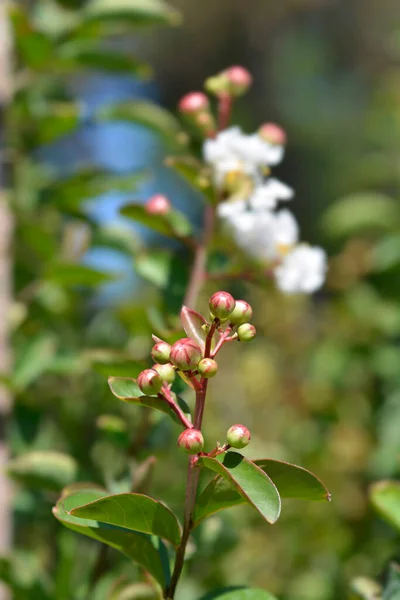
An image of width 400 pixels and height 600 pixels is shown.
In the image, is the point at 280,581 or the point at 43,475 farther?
the point at 280,581

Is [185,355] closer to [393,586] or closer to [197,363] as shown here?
[197,363]

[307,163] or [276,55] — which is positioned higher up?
[276,55]

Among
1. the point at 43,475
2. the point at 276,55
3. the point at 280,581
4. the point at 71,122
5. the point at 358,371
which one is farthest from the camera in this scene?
the point at 276,55

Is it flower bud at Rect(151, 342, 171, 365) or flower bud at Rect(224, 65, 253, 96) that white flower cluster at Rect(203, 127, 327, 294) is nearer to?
flower bud at Rect(224, 65, 253, 96)

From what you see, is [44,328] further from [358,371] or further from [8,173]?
[358,371]

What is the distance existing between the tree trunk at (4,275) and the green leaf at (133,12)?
135mm

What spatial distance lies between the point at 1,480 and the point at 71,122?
1.59 ft

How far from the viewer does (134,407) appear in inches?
35.5

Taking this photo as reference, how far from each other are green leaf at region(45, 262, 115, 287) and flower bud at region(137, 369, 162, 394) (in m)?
0.43

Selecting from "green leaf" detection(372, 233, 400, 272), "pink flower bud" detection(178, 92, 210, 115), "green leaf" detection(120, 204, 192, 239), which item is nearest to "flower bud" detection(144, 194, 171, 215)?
"green leaf" detection(120, 204, 192, 239)

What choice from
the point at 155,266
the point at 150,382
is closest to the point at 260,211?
the point at 155,266

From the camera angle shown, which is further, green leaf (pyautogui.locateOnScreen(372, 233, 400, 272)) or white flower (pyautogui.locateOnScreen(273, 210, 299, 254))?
green leaf (pyautogui.locateOnScreen(372, 233, 400, 272))

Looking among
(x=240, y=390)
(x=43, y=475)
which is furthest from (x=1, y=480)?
(x=240, y=390)

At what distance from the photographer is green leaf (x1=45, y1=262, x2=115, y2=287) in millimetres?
935
